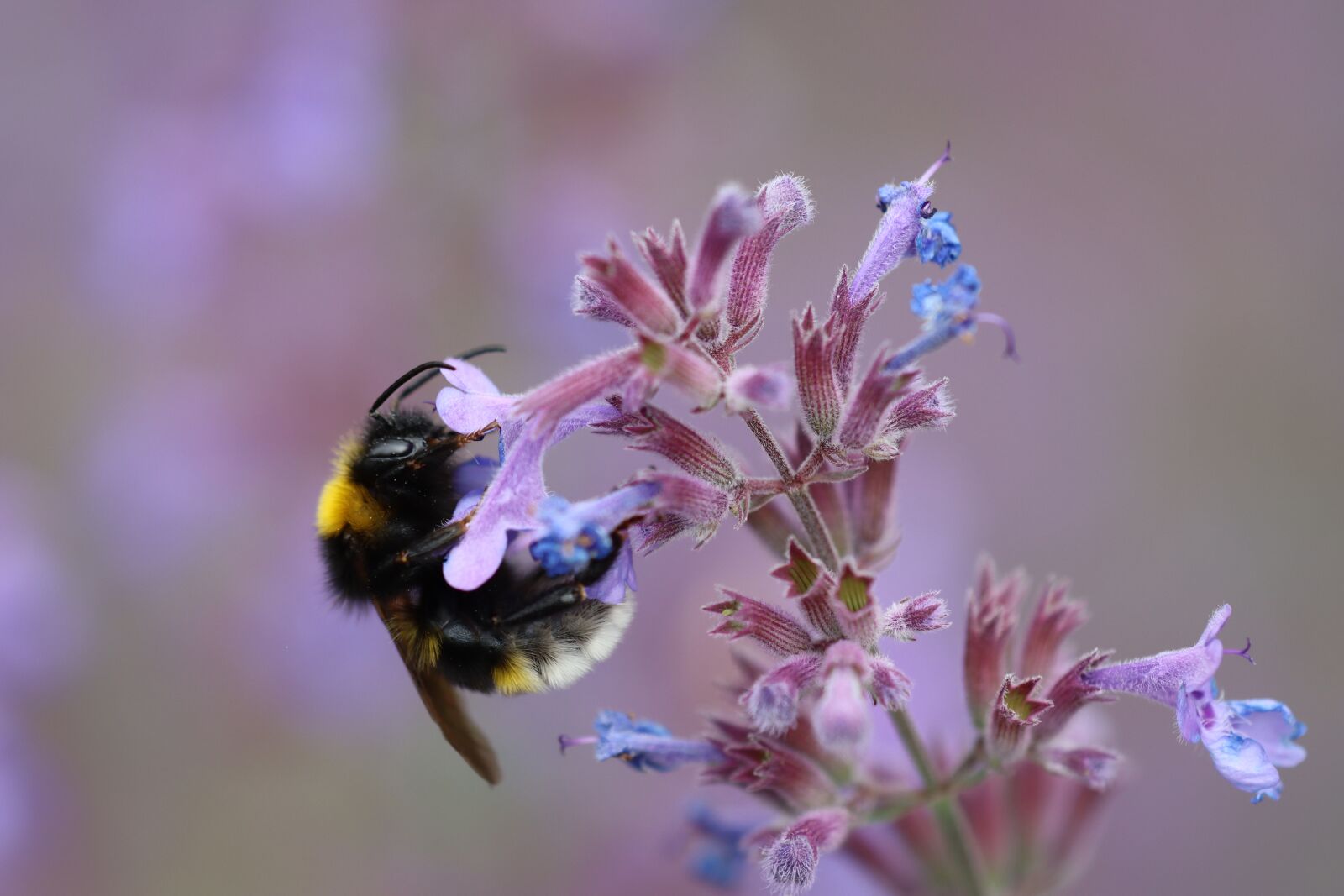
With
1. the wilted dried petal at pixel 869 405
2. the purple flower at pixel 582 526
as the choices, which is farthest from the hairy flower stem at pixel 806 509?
the purple flower at pixel 582 526

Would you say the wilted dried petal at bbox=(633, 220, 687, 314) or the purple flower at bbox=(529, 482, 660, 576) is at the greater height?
the wilted dried petal at bbox=(633, 220, 687, 314)

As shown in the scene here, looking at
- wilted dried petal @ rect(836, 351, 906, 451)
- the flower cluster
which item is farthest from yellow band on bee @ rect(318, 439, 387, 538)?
wilted dried petal @ rect(836, 351, 906, 451)

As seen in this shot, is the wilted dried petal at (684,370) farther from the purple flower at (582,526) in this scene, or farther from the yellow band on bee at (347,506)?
the yellow band on bee at (347,506)

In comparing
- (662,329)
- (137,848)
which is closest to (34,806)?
(137,848)

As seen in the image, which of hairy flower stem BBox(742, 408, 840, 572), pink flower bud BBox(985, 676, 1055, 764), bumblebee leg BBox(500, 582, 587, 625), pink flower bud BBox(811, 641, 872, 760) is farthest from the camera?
bumblebee leg BBox(500, 582, 587, 625)

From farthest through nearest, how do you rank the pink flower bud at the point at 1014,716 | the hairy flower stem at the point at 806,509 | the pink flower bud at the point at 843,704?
the pink flower bud at the point at 1014,716 < the hairy flower stem at the point at 806,509 < the pink flower bud at the point at 843,704

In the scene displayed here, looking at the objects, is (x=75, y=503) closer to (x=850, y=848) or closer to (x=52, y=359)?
(x=52, y=359)

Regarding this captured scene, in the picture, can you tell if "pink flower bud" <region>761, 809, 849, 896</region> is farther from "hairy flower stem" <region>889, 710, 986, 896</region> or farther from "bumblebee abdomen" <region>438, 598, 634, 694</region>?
"bumblebee abdomen" <region>438, 598, 634, 694</region>

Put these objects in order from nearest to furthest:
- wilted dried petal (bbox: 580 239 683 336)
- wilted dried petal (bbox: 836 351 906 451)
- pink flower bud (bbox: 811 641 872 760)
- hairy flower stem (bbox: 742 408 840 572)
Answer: pink flower bud (bbox: 811 641 872 760), wilted dried petal (bbox: 580 239 683 336), wilted dried petal (bbox: 836 351 906 451), hairy flower stem (bbox: 742 408 840 572)
